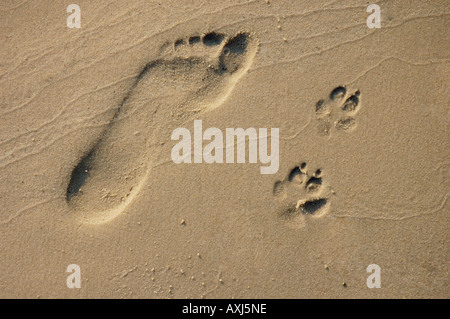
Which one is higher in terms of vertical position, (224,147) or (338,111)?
(338,111)

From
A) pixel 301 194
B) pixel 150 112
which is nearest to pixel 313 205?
pixel 301 194

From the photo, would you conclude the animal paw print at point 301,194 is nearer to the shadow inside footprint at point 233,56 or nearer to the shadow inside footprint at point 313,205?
the shadow inside footprint at point 313,205

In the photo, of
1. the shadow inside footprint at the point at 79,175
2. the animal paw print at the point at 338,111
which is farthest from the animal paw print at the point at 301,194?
the shadow inside footprint at the point at 79,175

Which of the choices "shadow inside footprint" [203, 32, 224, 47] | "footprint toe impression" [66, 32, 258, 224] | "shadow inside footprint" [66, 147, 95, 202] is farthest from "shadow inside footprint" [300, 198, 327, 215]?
"shadow inside footprint" [66, 147, 95, 202]

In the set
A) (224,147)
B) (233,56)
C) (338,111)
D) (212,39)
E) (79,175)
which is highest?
(212,39)

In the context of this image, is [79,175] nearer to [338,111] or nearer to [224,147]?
[224,147]
